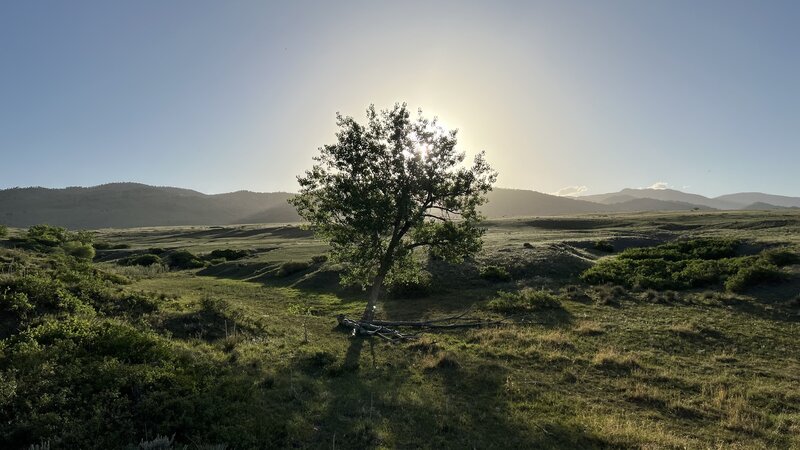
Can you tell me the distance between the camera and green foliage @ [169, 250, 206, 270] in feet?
191

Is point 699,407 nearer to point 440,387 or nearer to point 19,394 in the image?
point 440,387

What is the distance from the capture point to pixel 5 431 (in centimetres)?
880

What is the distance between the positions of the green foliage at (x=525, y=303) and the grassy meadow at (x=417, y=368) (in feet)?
0.62

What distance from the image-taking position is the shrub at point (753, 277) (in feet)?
103

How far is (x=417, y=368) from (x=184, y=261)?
171ft

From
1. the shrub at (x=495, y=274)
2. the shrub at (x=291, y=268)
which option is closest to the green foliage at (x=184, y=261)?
the shrub at (x=291, y=268)

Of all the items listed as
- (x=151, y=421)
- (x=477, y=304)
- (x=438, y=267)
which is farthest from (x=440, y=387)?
(x=438, y=267)

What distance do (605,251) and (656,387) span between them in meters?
42.5

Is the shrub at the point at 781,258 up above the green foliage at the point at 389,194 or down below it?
below

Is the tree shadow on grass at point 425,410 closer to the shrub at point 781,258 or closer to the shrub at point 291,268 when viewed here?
the shrub at point 291,268

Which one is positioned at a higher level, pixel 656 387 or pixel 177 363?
pixel 177 363

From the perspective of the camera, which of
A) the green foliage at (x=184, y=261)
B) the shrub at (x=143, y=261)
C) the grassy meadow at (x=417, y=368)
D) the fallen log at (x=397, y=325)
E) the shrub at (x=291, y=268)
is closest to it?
the grassy meadow at (x=417, y=368)

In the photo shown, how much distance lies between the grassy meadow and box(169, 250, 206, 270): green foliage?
85.7ft

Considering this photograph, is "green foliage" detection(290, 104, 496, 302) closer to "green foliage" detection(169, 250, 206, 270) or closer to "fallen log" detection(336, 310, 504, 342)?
"fallen log" detection(336, 310, 504, 342)
